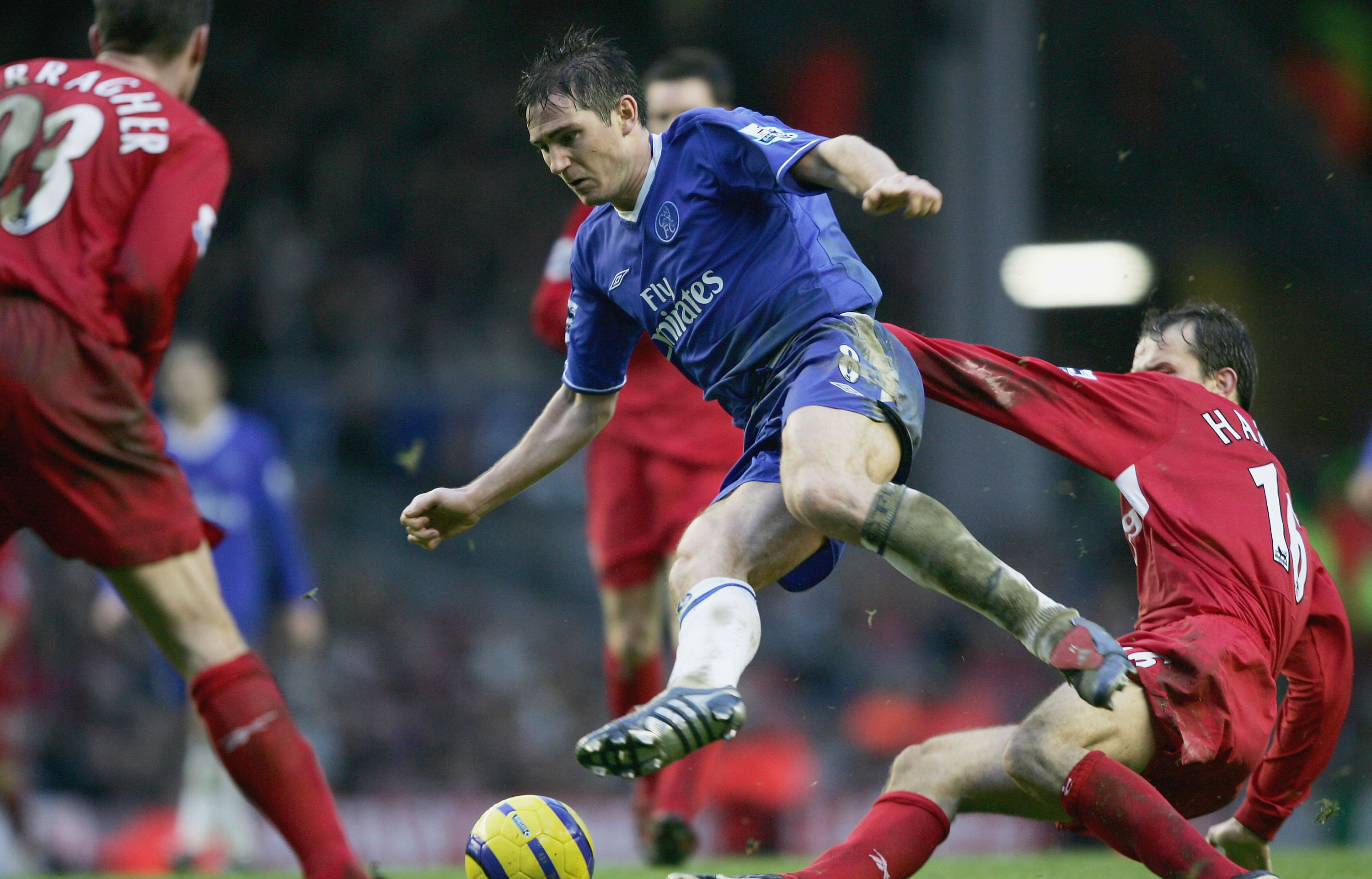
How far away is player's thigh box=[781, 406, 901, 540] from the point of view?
9.48ft

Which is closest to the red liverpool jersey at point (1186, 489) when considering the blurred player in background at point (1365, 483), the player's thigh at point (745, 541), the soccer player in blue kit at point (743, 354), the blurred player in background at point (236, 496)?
the soccer player in blue kit at point (743, 354)

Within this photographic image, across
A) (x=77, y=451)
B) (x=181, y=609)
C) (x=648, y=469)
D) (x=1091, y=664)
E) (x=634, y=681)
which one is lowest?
(x=634, y=681)

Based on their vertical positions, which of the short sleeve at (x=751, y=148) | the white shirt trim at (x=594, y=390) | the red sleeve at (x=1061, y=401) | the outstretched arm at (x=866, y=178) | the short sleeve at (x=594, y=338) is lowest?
the white shirt trim at (x=594, y=390)

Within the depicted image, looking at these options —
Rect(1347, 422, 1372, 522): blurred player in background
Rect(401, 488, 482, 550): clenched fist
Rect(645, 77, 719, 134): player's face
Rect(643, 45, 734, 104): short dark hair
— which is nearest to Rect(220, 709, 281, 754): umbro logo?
Rect(401, 488, 482, 550): clenched fist

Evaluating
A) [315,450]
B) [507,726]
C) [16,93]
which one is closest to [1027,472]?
[507,726]

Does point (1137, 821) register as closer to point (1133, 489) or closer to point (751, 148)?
point (1133, 489)

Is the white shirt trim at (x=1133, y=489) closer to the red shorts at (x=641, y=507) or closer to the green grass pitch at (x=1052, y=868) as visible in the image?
the green grass pitch at (x=1052, y=868)

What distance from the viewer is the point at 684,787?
4867 mm

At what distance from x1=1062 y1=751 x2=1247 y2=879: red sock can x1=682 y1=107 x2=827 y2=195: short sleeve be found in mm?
1431

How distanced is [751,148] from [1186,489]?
4.33 ft

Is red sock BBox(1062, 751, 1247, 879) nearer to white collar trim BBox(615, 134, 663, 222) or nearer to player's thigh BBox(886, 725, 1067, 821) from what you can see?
player's thigh BBox(886, 725, 1067, 821)

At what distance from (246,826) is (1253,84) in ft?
36.2

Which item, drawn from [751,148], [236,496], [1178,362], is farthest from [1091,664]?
[236,496]

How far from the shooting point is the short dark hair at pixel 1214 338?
3.68 m
